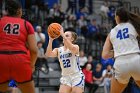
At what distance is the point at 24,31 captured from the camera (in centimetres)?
654

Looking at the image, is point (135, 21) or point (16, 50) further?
point (135, 21)

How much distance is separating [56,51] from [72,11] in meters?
12.2

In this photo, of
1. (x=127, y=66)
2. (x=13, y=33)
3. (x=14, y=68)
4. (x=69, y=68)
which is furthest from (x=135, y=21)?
(x=14, y=68)

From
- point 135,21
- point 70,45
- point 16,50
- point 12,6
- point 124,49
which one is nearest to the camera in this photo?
point 16,50

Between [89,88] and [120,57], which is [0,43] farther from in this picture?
[89,88]

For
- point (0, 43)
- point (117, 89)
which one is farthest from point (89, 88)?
point (0, 43)

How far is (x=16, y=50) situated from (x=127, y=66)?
1860 millimetres

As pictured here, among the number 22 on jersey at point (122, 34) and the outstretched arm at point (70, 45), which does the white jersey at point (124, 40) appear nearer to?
the number 22 on jersey at point (122, 34)

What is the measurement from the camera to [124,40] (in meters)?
7.00

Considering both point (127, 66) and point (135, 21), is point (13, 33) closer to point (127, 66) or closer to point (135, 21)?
point (127, 66)

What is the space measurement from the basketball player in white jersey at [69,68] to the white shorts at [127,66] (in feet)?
4.80

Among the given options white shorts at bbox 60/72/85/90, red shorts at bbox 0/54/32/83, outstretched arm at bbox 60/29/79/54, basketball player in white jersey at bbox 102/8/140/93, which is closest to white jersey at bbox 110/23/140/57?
basketball player in white jersey at bbox 102/8/140/93

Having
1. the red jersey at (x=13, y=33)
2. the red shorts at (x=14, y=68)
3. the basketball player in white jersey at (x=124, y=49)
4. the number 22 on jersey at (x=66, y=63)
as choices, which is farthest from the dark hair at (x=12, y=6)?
the number 22 on jersey at (x=66, y=63)

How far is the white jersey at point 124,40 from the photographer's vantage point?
22.9ft
